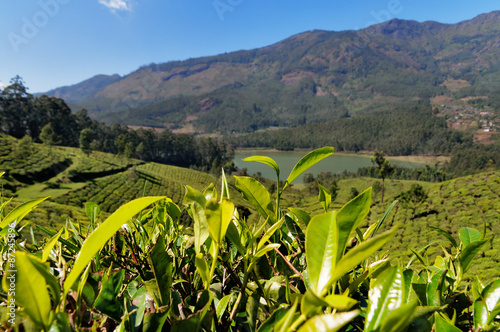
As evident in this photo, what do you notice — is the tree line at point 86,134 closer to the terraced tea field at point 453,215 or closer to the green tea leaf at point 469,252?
the terraced tea field at point 453,215

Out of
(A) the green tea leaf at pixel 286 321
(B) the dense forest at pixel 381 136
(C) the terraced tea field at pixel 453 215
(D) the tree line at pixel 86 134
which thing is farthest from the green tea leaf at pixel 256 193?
(B) the dense forest at pixel 381 136

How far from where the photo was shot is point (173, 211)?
86 cm

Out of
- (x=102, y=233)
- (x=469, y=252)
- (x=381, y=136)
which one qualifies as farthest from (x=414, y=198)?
(x=381, y=136)

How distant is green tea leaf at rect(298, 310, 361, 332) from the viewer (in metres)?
0.29

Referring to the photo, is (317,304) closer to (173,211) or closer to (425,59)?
(173,211)

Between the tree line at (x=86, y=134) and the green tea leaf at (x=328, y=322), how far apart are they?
4045 centimetres

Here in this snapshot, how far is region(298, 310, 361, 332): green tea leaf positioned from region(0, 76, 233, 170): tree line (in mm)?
40455

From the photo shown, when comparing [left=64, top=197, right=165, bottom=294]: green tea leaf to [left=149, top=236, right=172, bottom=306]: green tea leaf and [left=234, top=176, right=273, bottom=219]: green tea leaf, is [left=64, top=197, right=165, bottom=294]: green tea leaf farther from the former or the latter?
[left=234, top=176, right=273, bottom=219]: green tea leaf

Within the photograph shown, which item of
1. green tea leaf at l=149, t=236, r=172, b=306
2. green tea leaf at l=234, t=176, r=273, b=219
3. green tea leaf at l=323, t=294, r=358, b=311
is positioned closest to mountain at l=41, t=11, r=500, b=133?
green tea leaf at l=234, t=176, r=273, b=219

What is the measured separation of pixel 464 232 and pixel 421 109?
5039 inches

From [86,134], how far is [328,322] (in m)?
45.1

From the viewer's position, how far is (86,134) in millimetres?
38438

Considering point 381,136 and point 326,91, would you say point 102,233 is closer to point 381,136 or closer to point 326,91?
point 381,136

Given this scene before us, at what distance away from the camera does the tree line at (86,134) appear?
40.5 m
